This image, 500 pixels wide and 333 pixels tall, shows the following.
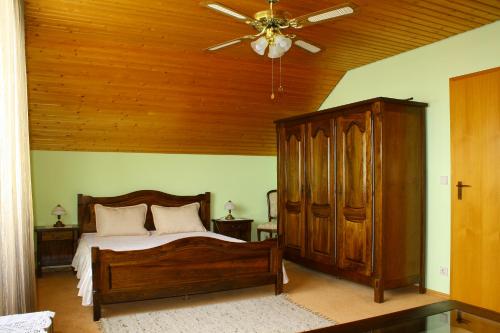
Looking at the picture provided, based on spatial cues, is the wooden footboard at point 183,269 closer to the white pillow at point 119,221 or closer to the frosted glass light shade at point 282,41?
the white pillow at point 119,221

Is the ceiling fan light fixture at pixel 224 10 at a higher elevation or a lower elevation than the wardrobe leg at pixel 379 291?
higher

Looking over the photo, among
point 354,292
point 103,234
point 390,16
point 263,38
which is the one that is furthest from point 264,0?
point 103,234

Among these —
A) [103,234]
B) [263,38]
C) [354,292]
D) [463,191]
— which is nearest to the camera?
[263,38]

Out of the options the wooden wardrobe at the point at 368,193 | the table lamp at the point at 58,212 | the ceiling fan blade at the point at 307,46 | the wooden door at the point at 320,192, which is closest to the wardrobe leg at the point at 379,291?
the wooden wardrobe at the point at 368,193

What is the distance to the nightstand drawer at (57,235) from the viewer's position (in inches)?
197

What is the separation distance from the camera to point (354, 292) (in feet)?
14.4

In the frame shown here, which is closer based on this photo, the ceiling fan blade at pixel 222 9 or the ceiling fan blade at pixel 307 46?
the ceiling fan blade at pixel 222 9

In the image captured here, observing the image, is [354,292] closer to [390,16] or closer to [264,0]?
[390,16]

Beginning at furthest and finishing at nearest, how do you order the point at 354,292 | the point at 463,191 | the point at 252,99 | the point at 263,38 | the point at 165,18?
the point at 252,99, the point at 354,292, the point at 463,191, the point at 165,18, the point at 263,38

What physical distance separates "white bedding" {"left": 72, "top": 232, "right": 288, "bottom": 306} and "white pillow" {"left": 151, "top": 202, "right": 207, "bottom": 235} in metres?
0.14

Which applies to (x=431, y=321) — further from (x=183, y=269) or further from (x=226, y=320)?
(x=183, y=269)

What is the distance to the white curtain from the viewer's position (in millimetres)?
2384

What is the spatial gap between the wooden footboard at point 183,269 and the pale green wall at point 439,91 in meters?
1.65

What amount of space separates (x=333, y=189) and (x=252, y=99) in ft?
5.52
